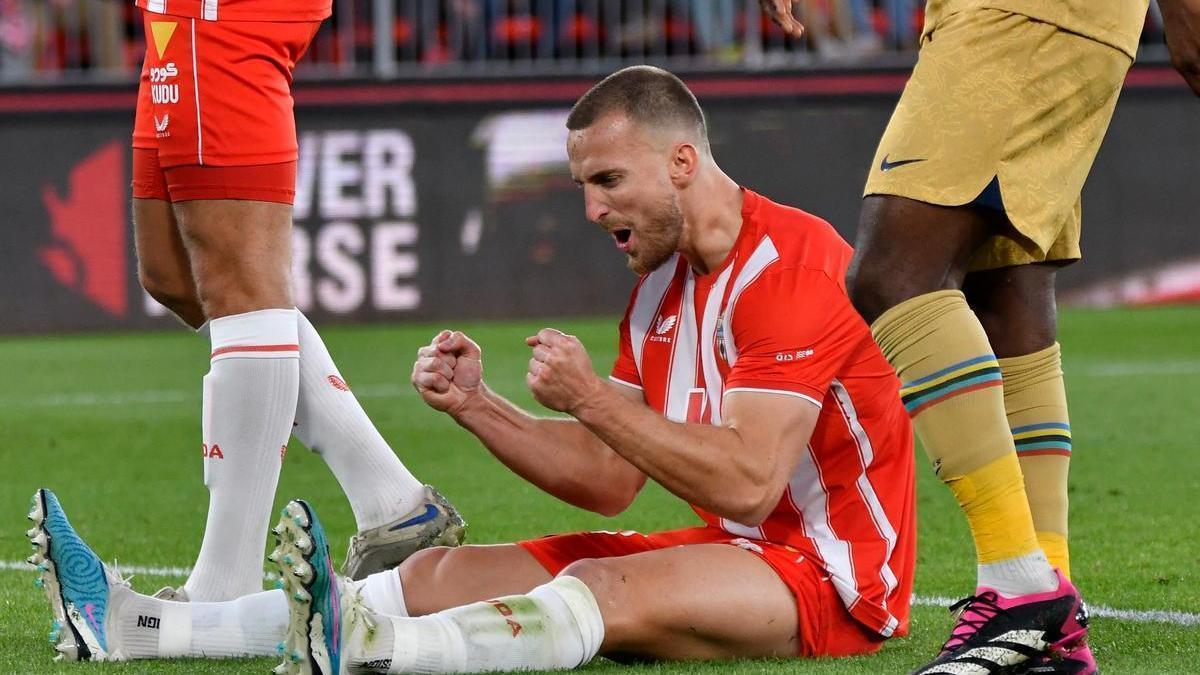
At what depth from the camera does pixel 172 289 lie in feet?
11.4

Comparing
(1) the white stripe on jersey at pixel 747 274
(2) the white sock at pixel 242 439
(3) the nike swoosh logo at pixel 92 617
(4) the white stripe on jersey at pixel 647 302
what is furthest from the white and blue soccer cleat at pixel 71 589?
(1) the white stripe on jersey at pixel 747 274

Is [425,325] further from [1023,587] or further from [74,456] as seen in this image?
[1023,587]

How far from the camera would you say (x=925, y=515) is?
4.77m

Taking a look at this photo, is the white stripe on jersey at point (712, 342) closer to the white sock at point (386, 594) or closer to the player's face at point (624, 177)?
the player's face at point (624, 177)

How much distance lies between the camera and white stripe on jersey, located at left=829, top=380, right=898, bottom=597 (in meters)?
2.92

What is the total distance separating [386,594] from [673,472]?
63 centimetres

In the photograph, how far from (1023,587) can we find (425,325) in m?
9.49

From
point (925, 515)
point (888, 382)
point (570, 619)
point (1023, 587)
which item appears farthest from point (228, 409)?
point (925, 515)

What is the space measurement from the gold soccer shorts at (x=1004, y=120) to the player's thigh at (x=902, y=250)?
3cm

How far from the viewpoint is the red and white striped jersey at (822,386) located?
2.84m

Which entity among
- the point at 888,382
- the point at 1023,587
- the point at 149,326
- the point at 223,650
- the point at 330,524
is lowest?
the point at 149,326

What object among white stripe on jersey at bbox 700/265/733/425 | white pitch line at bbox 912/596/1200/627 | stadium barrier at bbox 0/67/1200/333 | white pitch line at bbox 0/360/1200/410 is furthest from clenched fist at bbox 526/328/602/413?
stadium barrier at bbox 0/67/1200/333

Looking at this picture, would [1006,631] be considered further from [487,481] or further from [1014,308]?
[487,481]

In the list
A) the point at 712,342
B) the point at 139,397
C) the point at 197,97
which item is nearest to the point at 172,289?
the point at 197,97
